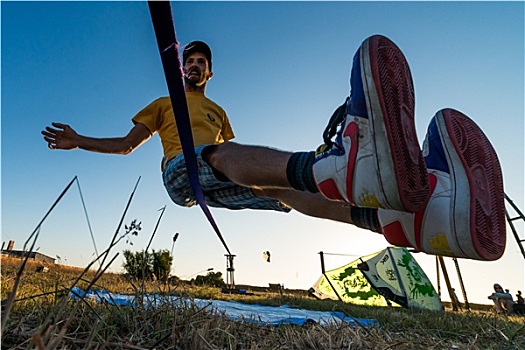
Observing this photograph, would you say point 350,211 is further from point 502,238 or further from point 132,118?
point 132,118

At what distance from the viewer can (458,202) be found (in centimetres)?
106

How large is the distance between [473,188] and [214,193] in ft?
3.35

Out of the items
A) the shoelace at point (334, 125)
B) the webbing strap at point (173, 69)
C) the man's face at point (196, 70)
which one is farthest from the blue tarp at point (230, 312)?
the man's face at point (196, 70)

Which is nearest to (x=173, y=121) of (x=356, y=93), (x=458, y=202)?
(x=356, y=93)

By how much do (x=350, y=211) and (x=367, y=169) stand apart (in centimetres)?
49

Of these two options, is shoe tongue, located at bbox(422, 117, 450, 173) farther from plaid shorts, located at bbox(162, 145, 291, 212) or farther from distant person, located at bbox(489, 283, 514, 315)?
distant person, located at bbox(489, 283, 514, 315)

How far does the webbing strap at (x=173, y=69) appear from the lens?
819mm

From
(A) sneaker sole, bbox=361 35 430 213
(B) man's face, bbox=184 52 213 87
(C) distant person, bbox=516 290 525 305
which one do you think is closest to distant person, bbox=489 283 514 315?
(C) distant person, bbox=516 290 525 305

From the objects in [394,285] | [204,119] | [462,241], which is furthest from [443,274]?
[462,241]

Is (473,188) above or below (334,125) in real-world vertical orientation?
below

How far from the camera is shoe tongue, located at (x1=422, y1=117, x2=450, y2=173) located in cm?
115

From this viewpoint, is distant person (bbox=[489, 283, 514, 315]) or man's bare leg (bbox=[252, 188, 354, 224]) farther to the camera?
distant person (bbox=[489, 283, 514, 315])

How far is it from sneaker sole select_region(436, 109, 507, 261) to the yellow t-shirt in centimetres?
110

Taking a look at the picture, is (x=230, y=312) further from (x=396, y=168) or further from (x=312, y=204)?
(x=396, y=168)
